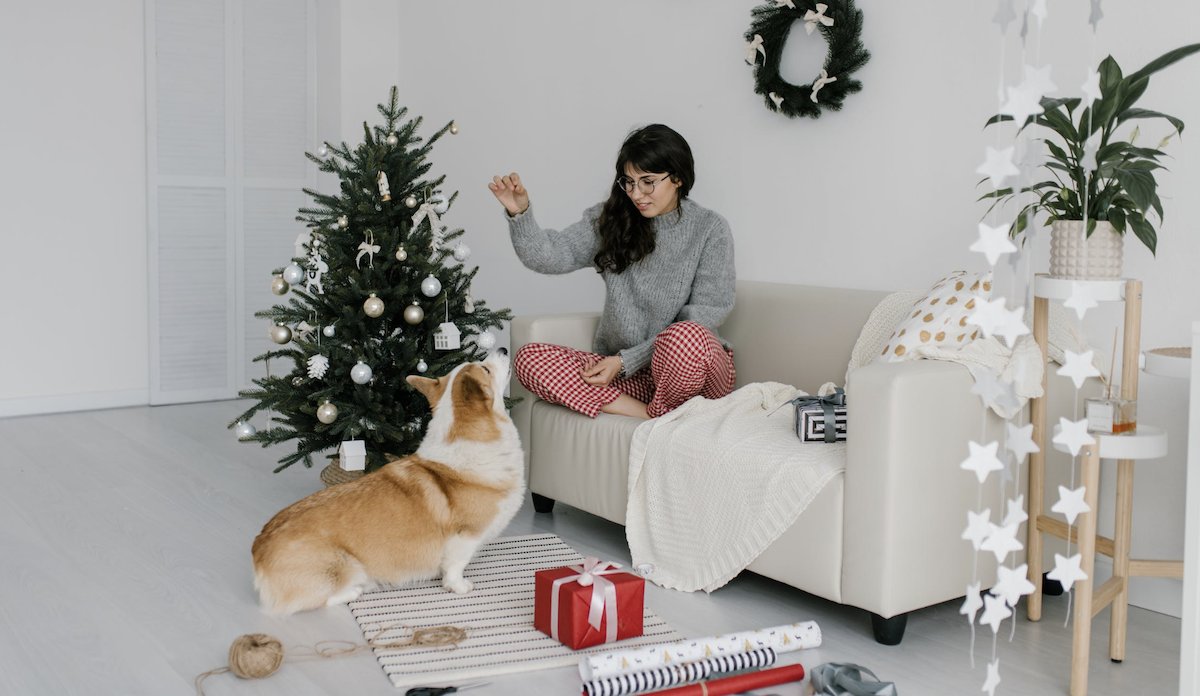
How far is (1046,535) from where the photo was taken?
2396 mm

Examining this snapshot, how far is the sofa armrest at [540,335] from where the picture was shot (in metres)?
3.07

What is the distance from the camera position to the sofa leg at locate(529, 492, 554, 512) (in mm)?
3109

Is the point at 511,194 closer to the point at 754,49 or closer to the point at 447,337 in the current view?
the point at 447,337

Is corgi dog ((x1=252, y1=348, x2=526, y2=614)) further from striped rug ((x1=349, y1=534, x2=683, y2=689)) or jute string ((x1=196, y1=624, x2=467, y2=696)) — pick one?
jute string ((x1=196, y1=624, x2=467, y2=696))

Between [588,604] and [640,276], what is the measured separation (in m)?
1.22

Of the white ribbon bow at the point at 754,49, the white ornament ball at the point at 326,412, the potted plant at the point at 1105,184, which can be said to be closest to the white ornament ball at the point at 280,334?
the white ornament ball at the point at 326,412

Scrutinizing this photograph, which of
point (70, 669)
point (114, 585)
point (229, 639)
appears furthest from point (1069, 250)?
point (114, 585)

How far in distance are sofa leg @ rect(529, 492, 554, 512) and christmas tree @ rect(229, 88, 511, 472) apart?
0.40m

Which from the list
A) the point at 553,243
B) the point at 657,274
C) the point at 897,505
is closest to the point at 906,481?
the point at 897,505

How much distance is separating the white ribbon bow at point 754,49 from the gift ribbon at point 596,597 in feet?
5.87

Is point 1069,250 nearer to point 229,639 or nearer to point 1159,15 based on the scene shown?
point 1159,15

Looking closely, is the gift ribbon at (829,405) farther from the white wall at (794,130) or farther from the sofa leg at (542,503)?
the sofa leg at (542,503)

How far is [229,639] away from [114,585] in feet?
1.63

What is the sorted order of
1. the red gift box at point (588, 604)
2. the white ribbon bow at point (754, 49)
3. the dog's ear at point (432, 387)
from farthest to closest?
the white ribbon bow at point (754, 49) → the dog's ear at point (432, 387) → the red gift box at point (588, 604)
